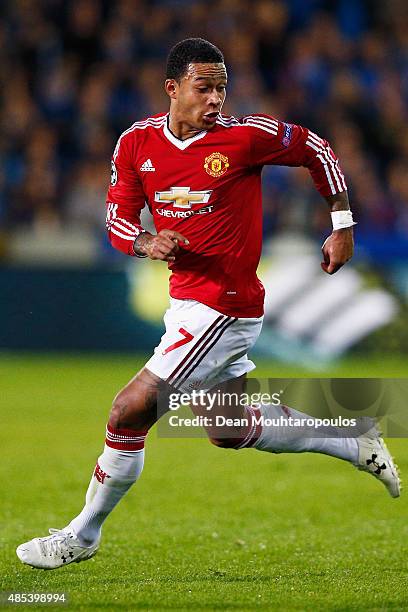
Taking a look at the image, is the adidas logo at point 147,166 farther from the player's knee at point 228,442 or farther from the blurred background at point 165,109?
the blurred background at point 165,109

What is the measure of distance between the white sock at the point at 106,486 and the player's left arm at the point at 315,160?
134 cm

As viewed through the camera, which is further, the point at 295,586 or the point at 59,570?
the point at 59,570

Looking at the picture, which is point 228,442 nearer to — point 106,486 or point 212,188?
point 106,486

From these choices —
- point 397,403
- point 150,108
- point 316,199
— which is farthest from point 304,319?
point 397,403

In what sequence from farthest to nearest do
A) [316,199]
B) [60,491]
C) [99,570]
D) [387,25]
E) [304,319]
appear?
1. [387,25]
2. [316,199]
3. [304,319]
4. [60,491]
5. [99,570]

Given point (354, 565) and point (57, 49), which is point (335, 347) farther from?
point (354, 565)

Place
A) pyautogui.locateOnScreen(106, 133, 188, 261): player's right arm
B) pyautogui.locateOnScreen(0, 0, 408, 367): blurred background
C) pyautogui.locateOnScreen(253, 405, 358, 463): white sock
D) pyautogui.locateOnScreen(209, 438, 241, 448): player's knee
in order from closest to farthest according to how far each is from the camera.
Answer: pyautogui.locateOnScreen(106, 133, 188, 261): player's right arm → pyautogui.locateOnScreen(209, 438, 241, 448): player's knee → pyautogui.locateOnScreen(253, 405, 358, 463): white sock → pyautogui.locateOnScreen(0, 0, 408, 367): blurred background

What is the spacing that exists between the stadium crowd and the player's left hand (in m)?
9.17

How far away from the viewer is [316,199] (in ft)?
49.5

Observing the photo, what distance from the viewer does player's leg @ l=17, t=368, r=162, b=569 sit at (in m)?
5.64

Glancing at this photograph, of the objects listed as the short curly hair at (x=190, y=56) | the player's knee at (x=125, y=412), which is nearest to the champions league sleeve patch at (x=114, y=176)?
the short curly hair at (x=190, y=56)

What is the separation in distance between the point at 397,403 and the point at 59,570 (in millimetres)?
2081

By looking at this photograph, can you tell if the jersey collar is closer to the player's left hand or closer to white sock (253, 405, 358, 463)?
the player's left hand

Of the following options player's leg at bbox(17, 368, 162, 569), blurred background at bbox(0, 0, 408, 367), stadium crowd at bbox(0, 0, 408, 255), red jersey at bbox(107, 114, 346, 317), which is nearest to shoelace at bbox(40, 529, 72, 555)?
player's leg at bbox(17, 368, 162, 569)
